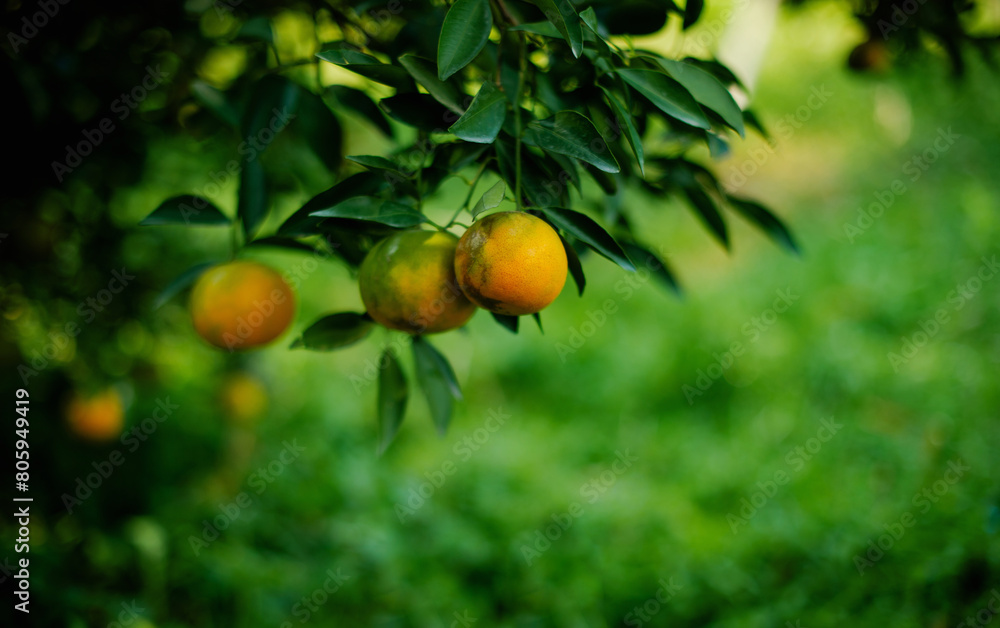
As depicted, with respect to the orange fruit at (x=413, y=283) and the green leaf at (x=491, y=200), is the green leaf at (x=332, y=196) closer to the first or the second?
the orange fruit at (x=413, y=283)

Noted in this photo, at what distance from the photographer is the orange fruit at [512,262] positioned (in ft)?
1.97

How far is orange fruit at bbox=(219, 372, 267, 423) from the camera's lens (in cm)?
190

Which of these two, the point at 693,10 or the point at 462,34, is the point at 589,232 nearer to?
the point at 462,34

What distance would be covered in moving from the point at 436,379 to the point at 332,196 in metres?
0.28

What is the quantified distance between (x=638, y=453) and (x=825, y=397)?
726 mm

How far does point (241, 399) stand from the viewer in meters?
1.90

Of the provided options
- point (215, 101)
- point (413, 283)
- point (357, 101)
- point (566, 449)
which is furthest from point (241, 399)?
point (413, 283)

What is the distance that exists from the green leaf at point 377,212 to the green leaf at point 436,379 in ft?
0.67

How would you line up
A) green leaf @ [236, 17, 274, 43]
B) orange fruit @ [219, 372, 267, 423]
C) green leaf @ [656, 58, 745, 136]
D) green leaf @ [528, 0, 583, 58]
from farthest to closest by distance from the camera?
1. orange fruit @ [219, 372, 267, 423]
2. green leaf @ [236, 17, 274, 43]
3. green leaf @ [656, 58, 745, 136]
4. green leaf @ [528, 0, 583, 58]

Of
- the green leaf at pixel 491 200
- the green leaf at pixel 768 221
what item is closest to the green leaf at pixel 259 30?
the green leaf at pixel 491 200

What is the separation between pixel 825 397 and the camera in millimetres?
2365

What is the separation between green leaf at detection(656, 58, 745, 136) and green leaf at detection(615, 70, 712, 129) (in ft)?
0.06

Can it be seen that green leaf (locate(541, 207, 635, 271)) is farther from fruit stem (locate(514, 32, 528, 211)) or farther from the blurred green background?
the blurred green background

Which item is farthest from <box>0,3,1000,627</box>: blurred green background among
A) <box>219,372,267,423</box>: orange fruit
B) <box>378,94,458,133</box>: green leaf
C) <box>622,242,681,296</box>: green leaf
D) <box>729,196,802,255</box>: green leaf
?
<box>378,94,458,133</box>: green leaf
